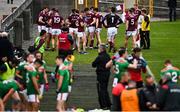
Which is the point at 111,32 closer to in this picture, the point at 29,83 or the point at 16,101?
the point at 29,83

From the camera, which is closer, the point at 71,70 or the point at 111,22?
the point at 71,70

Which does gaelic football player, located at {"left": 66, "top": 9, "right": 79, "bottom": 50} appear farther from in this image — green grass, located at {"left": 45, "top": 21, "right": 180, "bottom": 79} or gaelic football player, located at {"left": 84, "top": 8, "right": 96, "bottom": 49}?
green grass, located at {"left": 45, "top": 21, "right": 180, "bottom": 79}

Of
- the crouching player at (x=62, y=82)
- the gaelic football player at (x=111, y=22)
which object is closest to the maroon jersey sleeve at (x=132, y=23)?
the gaelic football player at (x=111, y=22)

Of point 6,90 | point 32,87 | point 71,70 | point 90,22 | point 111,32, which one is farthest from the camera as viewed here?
point 90,22

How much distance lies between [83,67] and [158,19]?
19.5 metres

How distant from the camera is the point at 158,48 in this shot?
32906 mm

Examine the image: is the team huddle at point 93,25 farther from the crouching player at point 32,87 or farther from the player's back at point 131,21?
the crouching player at point 32,87

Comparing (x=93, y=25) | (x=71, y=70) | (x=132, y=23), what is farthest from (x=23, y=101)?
(x=93, y=25)

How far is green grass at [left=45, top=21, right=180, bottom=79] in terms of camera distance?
28641 millimetres

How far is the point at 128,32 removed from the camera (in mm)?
30719

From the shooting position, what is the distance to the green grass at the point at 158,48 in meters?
28.6

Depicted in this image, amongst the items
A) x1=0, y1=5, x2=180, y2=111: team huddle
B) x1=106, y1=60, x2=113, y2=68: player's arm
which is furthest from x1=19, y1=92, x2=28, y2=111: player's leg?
x1=106, y1=60, x2=113, y2=68: player's arm

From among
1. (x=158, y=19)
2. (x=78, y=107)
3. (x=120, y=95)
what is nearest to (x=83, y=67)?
(x=78, y=107)

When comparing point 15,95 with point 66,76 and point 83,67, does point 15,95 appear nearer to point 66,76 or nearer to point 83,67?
point 66,76
